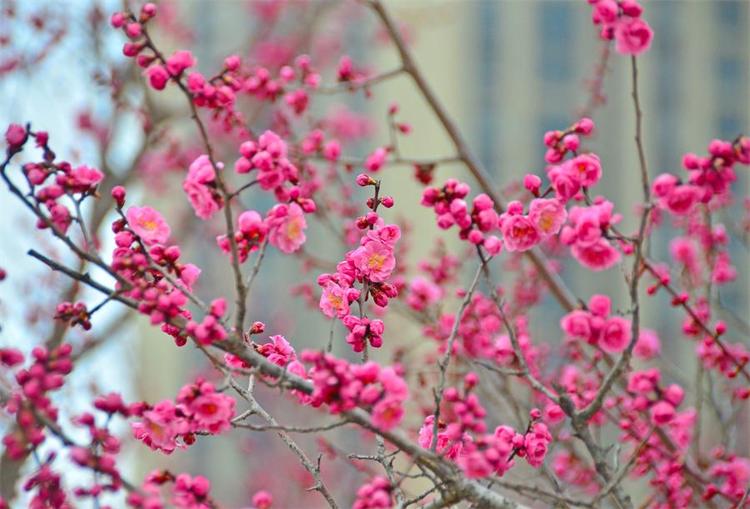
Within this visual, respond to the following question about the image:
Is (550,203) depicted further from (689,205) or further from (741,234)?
(741,234)

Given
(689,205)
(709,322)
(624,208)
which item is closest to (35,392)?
(689,205)

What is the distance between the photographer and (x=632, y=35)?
A: 2125 mm

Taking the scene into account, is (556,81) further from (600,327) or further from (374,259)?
(600,327)

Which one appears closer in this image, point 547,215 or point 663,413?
point 663,413

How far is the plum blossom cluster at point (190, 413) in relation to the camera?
5.67 feet

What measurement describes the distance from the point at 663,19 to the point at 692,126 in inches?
127

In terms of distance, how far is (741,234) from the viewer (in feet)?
12.2

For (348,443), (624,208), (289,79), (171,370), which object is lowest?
(289,79)

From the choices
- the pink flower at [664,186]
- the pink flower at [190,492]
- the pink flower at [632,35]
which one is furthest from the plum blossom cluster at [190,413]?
the pink flower at [632,35]

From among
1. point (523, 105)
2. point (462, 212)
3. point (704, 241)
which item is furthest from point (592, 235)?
point (523, 105)

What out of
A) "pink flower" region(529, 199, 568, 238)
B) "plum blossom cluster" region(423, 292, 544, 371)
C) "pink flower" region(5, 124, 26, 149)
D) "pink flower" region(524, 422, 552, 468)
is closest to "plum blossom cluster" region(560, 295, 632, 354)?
"pink flower" region(529, 199, 568, 238)

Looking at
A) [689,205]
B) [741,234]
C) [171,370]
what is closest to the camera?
[689,205]

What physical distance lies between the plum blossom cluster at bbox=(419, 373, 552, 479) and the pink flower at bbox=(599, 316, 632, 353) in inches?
12.1

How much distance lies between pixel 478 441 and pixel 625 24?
3.63 feet
